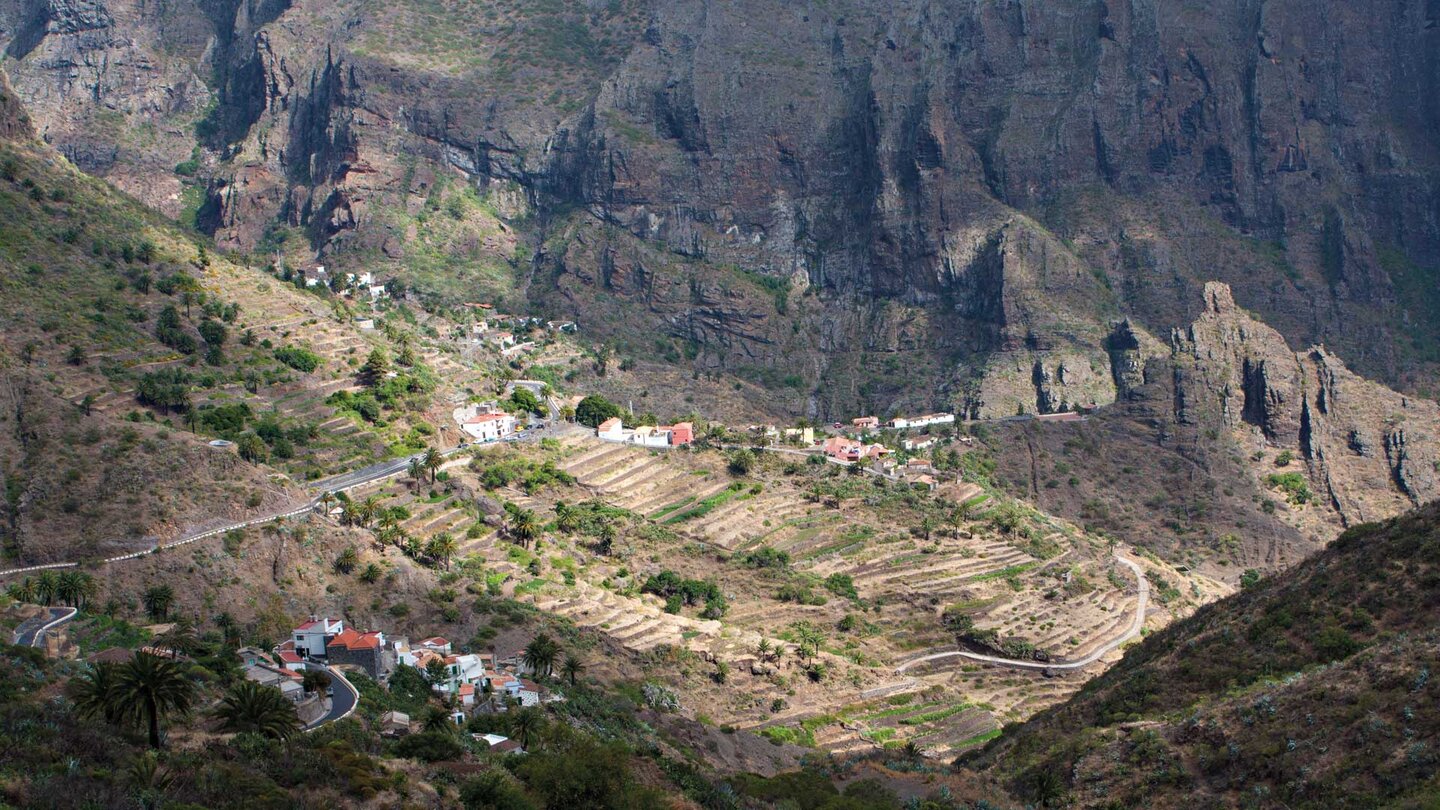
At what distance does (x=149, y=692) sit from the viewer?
131 ft

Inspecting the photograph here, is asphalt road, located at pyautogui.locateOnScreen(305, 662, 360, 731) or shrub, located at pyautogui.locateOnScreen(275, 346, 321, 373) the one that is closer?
asphalt road, located at pyautogui.locateOnScreen(305, 662, 360, 731)

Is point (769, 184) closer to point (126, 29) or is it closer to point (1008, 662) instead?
point (126, 29)

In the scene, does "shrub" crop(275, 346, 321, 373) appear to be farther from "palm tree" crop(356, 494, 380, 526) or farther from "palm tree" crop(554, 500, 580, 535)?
"palm tree" crop(356, 494, 380, 526)

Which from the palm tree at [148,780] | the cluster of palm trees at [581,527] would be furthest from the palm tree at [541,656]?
the palm tree at [148,780]

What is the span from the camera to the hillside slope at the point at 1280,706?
43375 mm

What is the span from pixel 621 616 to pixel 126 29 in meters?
133

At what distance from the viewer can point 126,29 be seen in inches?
7101

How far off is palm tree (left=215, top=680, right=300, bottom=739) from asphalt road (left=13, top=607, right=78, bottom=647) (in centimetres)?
932

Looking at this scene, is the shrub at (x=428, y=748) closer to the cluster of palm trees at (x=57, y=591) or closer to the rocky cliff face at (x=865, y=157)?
the cluster of palm trees at (x=57, y=591)

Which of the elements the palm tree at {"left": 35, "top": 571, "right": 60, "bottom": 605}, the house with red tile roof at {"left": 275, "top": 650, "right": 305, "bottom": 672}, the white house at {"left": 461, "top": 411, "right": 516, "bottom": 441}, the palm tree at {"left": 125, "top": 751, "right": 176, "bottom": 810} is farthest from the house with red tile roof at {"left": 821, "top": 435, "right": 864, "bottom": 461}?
the palm tree at {"left": 125, "top": 751, "right": 176, "bottom": 810}

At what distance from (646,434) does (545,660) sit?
39332 millimetres

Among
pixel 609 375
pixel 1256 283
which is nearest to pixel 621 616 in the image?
pixel 609 375

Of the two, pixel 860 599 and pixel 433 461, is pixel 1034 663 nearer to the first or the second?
pixel 860 599

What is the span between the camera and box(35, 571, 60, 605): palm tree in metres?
58.9
